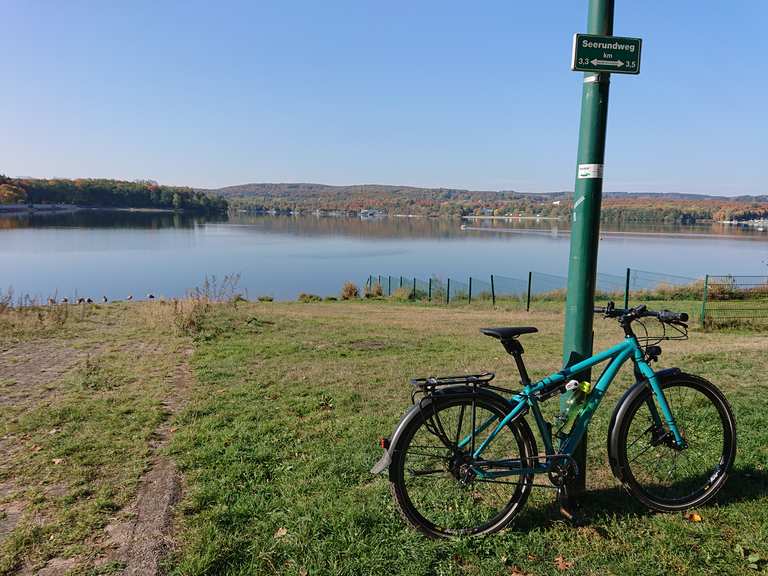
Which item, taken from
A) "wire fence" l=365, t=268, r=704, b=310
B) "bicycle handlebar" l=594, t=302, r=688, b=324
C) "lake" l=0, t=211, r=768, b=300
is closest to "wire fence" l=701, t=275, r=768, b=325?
"wire fence" l=365, t=268, r=704, b=310

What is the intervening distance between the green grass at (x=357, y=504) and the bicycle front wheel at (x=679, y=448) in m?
Result: 0.12

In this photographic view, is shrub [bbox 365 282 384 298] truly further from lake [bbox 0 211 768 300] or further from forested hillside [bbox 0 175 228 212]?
forested hillside [bbox 0 175 228 212]

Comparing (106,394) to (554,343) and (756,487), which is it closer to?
(756,487)

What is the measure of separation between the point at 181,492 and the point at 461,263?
170 feet

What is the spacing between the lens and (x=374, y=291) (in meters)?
29.0

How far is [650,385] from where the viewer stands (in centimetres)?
306

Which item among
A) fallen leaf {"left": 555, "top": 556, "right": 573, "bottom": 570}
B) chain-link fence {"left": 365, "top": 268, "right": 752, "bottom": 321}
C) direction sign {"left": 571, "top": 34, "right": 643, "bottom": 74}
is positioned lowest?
chain-link fence {"left": 365, "top": 268, "right": 752, "bottom": 321}

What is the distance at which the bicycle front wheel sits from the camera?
3100mm

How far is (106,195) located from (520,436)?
148 meters

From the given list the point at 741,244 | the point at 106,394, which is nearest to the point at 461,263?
the point at 741,244

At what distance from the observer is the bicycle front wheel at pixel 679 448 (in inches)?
122

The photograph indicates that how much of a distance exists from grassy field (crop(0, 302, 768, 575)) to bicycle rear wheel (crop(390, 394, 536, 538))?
0.42ft

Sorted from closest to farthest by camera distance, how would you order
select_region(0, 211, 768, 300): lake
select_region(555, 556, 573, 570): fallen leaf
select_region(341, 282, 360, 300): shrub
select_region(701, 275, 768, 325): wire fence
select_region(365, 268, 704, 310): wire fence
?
select_region(555, 556, 573, 570): fallen leaf, select_region(701, 275, 768, 325): wire fence, select_region(365, 268, 704, 310): wire fence, select_region(341, 282, 360, 300): shrub, select_region(0, 211, 768, 300): lake

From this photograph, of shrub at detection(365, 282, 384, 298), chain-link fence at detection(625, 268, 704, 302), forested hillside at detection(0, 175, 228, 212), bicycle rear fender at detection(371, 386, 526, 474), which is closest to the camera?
bicycle rear fender at detection(371, 386, 526, 474)
